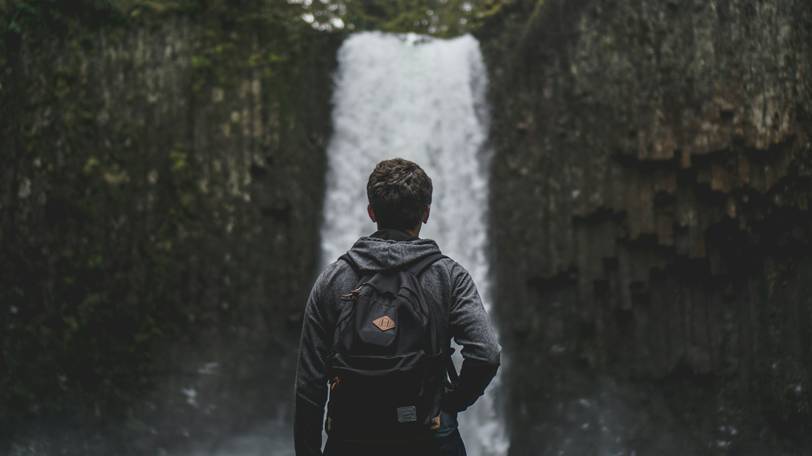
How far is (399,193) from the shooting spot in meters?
2.37

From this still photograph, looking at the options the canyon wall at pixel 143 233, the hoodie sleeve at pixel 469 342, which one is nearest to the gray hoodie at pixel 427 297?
the hoodie sleeve at pixel 469 342

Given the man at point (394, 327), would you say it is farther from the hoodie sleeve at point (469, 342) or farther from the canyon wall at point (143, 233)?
the canyon wall at point (143, 233)

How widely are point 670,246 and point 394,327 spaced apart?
6.51m

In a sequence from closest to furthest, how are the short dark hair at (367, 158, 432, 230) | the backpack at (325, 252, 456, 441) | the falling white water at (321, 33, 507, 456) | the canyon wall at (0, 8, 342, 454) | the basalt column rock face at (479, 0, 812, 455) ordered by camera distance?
the backpack at (325, 252, 456, 441) < the short dark hair at (367, 158, 432, 230) < the basalt column rock face at (479, 0, 812, 455) < the canyon wall at (0, 8, 342, 454) < the falling white water at (321, 33, 507, 456)

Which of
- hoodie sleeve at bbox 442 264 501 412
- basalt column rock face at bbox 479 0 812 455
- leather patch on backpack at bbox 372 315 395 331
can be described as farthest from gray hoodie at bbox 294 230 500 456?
basalt column rock face at bbox 479 0 812 455

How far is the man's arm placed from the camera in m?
2.34

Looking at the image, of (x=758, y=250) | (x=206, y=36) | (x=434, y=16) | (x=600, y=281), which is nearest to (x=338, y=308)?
(x=600, y=281)

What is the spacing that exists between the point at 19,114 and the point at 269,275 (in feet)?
10.9

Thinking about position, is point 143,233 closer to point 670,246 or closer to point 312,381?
point 670,246

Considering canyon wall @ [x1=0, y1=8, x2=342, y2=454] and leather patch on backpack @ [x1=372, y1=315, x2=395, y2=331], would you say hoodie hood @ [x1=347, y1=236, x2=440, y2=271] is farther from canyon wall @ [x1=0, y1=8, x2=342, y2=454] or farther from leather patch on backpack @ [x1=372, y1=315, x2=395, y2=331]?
canyon wall @ [x1=0, y1=8, x2=342, y2=454]

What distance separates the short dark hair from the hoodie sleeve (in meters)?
0.23

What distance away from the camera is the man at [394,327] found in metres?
2.27

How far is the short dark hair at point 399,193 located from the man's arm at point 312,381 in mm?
313

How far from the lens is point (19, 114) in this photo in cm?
852
